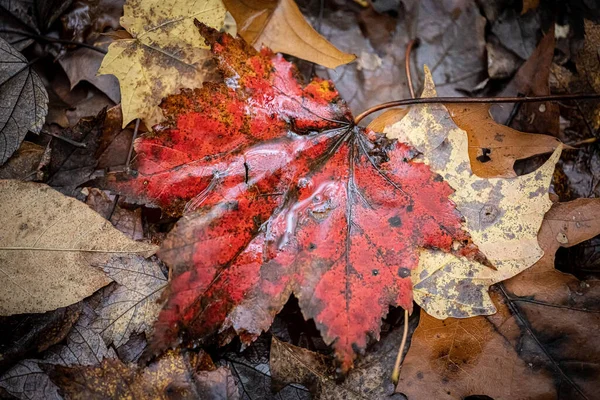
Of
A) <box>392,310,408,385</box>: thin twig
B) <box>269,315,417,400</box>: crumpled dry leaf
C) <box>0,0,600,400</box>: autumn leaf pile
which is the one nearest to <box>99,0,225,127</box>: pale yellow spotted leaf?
<box>0,0,600,400</box>: autumn leaf pile

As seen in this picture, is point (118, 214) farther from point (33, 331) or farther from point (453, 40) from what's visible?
point (453, 40)

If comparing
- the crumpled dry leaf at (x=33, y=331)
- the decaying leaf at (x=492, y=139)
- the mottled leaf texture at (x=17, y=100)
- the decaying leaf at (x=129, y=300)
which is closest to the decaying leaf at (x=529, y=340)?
the decaying leaf at (x=492, y=139)

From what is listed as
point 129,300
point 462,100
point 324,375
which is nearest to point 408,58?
point 462,100

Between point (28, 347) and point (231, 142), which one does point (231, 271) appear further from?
point (28, 347)

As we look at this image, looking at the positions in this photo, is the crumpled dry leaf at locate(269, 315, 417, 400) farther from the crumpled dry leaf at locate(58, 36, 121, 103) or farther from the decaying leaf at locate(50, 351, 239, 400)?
the crumpled dry leaf at locate(58, 36, 121, 103)

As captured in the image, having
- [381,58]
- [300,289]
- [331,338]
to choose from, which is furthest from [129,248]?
[381,58]

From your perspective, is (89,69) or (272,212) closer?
(272,212)
